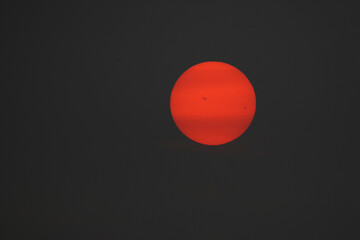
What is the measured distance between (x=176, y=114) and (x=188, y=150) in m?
0.63

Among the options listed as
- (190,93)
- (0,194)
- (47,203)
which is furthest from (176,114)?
(0,194)

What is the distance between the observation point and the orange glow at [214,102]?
4.53m

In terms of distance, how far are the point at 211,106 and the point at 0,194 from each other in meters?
2.92

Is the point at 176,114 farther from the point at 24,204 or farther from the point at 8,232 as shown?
the point at 8,232

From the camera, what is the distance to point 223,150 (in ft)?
16.8

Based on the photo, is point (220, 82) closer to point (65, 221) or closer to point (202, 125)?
point (202, 125)

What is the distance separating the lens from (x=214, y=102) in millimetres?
4504

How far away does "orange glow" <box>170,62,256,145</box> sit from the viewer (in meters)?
4.53

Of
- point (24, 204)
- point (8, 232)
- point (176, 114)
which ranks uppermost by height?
point (176, 114)

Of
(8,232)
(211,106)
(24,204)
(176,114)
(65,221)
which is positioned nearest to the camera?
(8,232)

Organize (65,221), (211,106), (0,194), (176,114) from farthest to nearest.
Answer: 1. (176,114)
2. (211,106)
3. (0,194)
4. (65,221)

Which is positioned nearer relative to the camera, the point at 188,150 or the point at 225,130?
the point at 225,130

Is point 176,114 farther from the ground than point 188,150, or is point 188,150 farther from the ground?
point 176,114

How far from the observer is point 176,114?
4.95 metres
